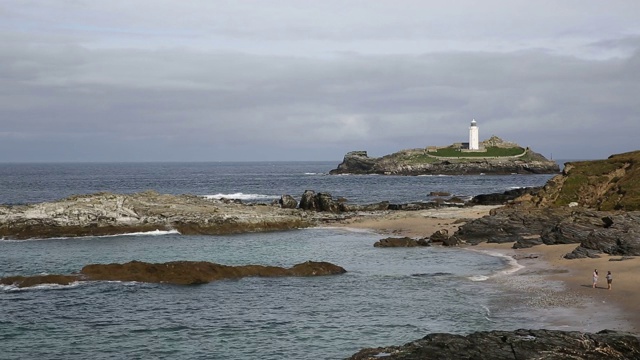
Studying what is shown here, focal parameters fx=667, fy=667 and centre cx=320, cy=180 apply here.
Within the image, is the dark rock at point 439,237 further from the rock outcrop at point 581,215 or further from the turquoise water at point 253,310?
the turquoise water at point 253,310

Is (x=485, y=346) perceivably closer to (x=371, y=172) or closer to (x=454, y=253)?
(x=454, y=253)

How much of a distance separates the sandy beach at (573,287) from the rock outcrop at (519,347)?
4825mm

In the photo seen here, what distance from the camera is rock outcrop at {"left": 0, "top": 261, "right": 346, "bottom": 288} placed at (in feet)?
116

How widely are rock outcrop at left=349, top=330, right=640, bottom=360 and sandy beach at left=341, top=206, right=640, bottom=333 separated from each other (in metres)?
4.82

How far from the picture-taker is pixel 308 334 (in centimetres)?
2558

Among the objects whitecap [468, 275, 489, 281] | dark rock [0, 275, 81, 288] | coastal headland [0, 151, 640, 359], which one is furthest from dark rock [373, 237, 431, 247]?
dark rock [0, 275, 81, 288]

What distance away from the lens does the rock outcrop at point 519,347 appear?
1820 centimetres

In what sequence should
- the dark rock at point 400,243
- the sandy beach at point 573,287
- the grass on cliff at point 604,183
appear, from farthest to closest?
the grass on cliff at point 604,183 → the dark rock at point 400,243 → the sandy beach at point 573,287

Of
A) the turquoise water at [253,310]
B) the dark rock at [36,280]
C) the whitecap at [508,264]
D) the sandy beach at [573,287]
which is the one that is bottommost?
the turquoise water at [253,310]

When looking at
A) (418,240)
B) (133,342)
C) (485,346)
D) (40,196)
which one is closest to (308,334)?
(133,342)

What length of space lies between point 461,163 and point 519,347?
550 feet

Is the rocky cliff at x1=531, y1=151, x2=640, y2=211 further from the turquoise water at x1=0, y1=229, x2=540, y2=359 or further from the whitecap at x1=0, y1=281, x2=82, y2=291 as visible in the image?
the whitecap at x1=0, y1=281, x2=82, y2=291

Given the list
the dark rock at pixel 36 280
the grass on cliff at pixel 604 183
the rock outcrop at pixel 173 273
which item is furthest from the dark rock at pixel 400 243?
the dark rock at pixel 36 280

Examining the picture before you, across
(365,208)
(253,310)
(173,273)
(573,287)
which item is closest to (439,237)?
(573,287)
